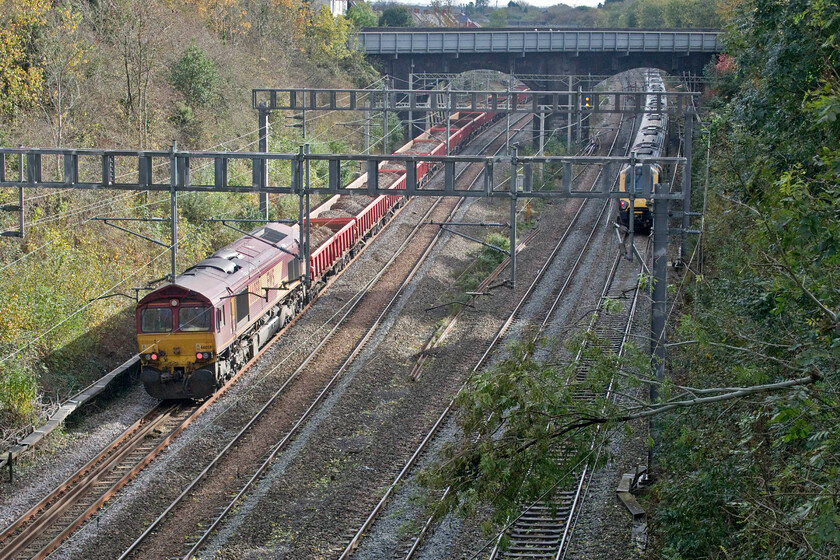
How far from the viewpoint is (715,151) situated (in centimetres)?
3027

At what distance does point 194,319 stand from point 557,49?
3804cm

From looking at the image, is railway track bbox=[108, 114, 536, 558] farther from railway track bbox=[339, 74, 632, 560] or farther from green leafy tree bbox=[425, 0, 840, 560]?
green leafy tree bbox=[425, 0, 840, 560]

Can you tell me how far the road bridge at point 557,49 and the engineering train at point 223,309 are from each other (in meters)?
26.7

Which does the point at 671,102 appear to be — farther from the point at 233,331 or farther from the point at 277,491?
the point at 277,491

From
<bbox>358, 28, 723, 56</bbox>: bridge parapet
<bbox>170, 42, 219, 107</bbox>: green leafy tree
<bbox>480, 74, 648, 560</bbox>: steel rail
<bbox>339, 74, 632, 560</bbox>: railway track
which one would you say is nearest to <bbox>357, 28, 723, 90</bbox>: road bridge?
<bbox>358, 28, 723, 56</bbox>: bridge parapet

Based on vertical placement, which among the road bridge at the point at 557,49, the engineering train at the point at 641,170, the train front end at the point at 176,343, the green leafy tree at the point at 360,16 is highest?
the green leafy tree at the point at 360,16

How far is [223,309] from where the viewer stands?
64.0 ft

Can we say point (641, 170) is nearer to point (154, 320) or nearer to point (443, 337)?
point (443, 337)

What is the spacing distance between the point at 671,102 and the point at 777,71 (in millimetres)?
44627

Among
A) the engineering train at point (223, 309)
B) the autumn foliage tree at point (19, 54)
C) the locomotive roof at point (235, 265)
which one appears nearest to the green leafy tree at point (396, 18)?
the autumn foliage tree at point (19, 54)

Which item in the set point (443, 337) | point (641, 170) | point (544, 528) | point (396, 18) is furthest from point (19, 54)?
point (396, 18)

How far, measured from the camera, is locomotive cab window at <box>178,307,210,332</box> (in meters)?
19.0

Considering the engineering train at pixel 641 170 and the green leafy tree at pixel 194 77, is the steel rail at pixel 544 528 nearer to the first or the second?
the engineering train at pixel 641 170

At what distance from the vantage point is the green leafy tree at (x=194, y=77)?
37.6m
